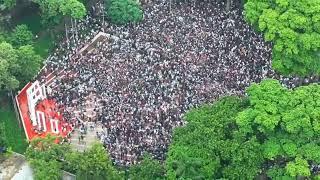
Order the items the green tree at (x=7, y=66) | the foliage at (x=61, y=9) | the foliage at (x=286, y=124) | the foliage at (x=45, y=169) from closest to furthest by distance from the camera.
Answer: the foliage at (x=286, y=124) → the foliage at (x=45, y=169) → the green tree at (x=7, y=66) → the foliage at (x=61, y=9)

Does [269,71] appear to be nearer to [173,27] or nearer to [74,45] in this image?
[173,27]

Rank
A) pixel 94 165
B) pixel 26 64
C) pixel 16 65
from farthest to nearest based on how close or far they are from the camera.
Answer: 1. pixel 26 64
2. pixel 16 65
3. pixel 94 165

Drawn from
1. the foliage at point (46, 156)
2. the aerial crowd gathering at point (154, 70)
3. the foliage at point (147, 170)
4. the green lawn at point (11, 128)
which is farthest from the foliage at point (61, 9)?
the foliage at point (147, 170)

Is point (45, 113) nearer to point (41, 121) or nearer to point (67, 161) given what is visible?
point (41, 121)

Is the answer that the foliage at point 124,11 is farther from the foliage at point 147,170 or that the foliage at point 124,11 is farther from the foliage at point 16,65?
the foliage at point 147,170

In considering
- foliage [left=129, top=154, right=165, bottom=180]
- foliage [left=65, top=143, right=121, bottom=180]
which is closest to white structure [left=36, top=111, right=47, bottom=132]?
foliage [left=65, top=143, right=121, bottom=180]

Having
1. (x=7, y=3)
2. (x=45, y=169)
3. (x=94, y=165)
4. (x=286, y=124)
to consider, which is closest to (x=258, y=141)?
(x=286, y=124)
